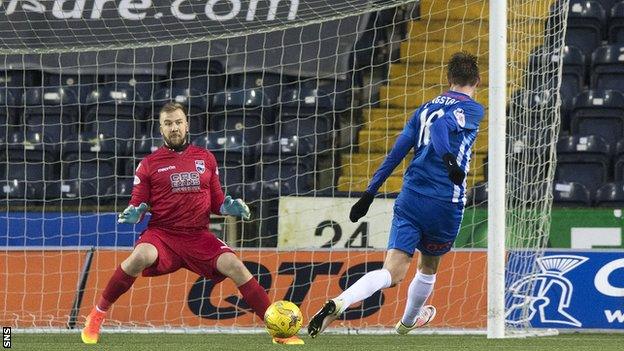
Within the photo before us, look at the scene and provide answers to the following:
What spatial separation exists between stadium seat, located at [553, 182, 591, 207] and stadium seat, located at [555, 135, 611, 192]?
0.43m

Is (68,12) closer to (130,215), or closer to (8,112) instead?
(8,112)

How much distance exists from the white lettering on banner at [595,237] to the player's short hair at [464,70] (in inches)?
154

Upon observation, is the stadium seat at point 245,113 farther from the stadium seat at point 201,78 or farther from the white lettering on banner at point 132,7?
the white lettering on banner at point 132,7

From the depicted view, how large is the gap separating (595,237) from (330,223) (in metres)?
2.28

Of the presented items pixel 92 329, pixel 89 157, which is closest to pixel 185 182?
pixel 92 329

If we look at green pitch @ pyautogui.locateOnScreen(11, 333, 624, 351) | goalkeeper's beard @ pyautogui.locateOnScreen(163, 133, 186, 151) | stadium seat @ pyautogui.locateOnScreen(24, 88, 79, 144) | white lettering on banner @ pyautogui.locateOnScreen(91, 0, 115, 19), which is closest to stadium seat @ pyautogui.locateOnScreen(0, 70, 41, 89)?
stadium seat @ pyautogui.locateOnScreen(24, 88, 79, 144)

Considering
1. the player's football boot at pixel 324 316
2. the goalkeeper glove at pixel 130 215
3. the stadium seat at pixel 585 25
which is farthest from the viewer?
the stadium seat at pixel 585 25

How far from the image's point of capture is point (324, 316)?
6.91 meters

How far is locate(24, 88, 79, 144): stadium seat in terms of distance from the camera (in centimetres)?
1307

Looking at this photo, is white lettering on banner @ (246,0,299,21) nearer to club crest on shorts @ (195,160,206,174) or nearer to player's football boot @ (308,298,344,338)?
club crest on shorts @ (195,160,206,174)

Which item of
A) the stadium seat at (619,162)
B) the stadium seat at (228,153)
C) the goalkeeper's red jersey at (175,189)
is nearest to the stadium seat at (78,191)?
the stadium seat at (228,153)

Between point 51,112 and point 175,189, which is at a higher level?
point 51,112

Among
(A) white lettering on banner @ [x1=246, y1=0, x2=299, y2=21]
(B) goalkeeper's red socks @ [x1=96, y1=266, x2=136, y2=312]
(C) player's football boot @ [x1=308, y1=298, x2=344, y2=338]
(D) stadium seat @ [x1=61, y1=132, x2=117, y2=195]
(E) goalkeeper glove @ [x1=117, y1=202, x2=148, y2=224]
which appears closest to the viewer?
(C) player's football boot @ [x1=308, y1=298, x2=344, y2=338]

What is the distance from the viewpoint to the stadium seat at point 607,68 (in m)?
13.6
